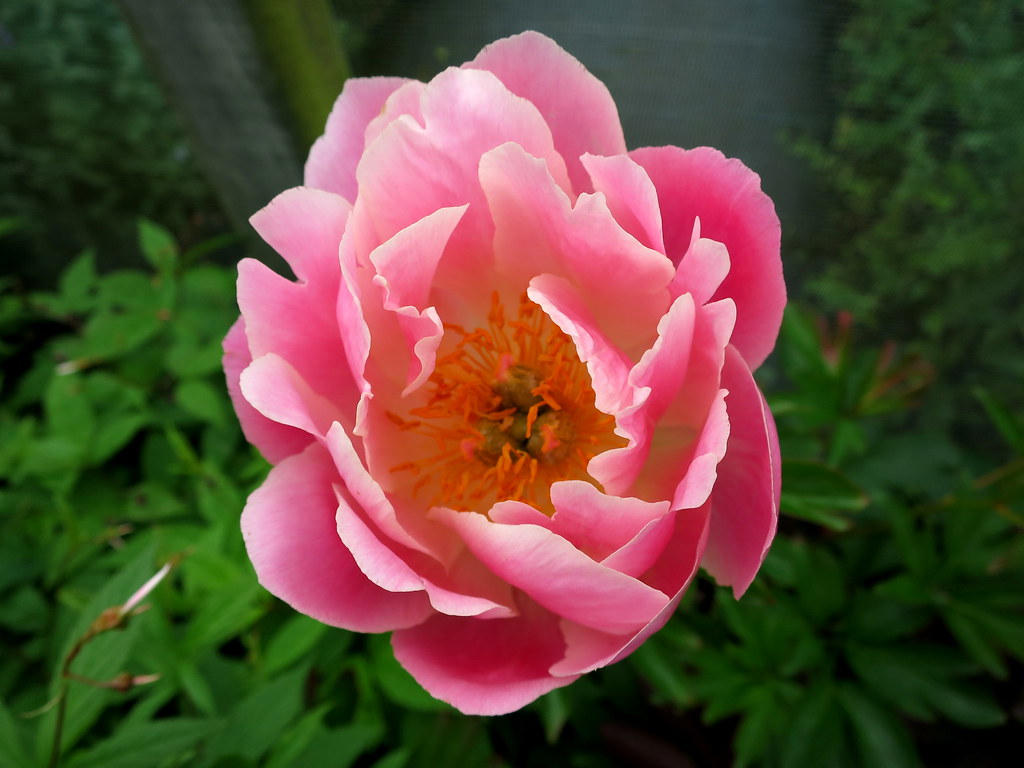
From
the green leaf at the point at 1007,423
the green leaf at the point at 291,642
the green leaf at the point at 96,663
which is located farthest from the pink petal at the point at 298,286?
the green leaf at the point at 1007,423

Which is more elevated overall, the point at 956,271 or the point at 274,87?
the point at 274,87

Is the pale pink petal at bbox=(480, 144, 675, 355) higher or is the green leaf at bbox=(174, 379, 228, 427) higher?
the pale pink petal at bbox=(480, 144, 675, 355)

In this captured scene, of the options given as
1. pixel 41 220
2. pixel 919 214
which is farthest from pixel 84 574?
pixel 919 214

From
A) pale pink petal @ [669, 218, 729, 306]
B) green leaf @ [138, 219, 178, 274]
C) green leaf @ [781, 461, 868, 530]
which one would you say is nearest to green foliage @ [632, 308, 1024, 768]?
green leaf @ [781, 461, 868, 530]

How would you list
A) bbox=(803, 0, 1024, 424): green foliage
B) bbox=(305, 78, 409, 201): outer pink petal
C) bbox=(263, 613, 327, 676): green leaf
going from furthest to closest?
bbox=(803, 0, 1024, 424): green foliage, bbox=(263, 613, 327, 676): green leaf, bbox=(305, 78, 409, 201): outer pink petal

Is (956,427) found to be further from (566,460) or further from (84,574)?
(84,574)

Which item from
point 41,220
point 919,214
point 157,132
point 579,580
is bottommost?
point 41,220

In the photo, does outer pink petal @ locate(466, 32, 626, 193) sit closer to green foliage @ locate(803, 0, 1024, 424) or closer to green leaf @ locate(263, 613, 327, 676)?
green leaf @ locate(263, 613, 327, 676)

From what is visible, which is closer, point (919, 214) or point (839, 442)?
point (839, 442)
